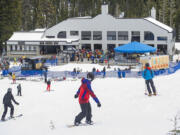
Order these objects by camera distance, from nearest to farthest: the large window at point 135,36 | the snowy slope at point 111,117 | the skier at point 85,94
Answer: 1. the snowy slope at point 111,117
2. the skier at point 85,94
3. the large window at point 135,36

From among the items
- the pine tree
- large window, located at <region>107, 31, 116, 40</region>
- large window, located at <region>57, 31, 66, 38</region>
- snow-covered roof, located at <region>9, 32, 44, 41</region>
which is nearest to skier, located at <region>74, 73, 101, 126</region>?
snow-covered roof, located at <region>9, 32, 44, 41</region>

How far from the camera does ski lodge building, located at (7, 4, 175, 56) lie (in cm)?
5012

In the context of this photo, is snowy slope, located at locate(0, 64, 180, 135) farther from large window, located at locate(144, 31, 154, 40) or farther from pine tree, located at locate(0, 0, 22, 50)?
pine tree, located at locate(0, 0, 22, 50)

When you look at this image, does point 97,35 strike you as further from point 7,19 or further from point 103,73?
point 103,73

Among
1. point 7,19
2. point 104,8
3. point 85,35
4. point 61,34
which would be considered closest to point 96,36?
point 85,35

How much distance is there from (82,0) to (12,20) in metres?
51.4

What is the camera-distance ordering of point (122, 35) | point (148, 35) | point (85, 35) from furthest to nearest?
point (85, 35), point (122, 35), point (148, 35)

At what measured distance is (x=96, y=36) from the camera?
176 ft

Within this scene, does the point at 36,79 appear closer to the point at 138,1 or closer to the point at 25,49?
the point at 25,49

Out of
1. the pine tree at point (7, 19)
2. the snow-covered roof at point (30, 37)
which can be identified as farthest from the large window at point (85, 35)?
the pine tree at point (7, 19)

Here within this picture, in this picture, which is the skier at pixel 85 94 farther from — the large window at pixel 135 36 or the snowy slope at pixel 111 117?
the large window at pixel 135 36

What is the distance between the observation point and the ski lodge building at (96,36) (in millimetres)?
50125

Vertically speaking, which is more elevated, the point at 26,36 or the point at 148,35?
the point at 26,36

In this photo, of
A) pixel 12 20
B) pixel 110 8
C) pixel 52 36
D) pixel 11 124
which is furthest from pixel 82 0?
pixel 11 124
